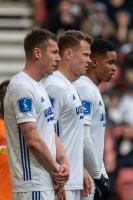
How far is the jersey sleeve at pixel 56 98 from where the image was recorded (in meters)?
8.55

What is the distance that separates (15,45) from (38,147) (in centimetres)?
1015

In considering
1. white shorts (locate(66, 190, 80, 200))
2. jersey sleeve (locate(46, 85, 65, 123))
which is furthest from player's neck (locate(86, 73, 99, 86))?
white shorts (locate(66, 190, 80, 200))

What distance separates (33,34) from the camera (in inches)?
323

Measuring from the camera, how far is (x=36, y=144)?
7906mm

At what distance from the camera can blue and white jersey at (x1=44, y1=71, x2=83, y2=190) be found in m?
8.58

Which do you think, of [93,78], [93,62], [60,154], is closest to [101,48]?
[93,62]

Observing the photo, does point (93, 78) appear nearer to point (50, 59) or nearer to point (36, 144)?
point (50, 59)

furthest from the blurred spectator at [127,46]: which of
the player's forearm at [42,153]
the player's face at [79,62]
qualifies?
the player's forearm at [42,153]

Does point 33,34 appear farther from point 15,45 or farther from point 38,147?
point 15,45

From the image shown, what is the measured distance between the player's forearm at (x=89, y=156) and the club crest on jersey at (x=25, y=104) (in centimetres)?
99

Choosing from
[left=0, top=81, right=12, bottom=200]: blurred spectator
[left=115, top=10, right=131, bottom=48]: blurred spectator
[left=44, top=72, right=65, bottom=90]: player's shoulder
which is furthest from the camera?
[left=115, top=10, right=131, bottom=48]: blurred spectator

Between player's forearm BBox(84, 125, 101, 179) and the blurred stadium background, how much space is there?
17.4ft

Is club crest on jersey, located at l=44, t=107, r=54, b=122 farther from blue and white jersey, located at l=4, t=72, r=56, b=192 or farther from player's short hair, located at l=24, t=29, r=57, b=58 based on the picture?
player's short hair, located at l=24, t=29, r=57, b=58

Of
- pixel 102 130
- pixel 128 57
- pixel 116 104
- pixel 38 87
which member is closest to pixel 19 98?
pixel 38 87
